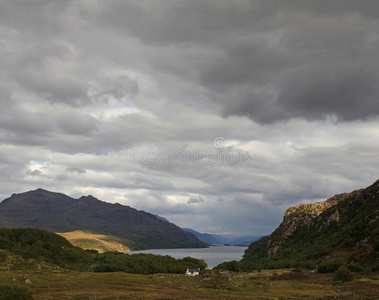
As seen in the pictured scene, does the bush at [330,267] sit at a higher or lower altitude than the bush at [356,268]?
lower

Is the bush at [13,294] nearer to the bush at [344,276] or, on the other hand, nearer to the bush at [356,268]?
the bush at [344,276]

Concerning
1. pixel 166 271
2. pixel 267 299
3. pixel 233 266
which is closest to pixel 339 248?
pixel 233 266

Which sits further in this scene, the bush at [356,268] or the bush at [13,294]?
the bush at [356,268]

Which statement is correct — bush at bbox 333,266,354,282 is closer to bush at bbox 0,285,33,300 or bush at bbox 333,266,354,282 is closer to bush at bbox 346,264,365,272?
bush at bbox 346,264,365,272

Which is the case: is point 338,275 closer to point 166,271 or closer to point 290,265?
point 290,265

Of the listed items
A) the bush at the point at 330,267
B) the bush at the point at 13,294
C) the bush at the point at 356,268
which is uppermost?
the bush at the point at 13,294

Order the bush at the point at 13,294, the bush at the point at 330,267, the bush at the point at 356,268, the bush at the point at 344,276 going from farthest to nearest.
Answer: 1. the bush at the point at 330,267
2. the bush at the point at 356,268
3. the bush at the point at 344,276
4. the bush at the point at 13,294

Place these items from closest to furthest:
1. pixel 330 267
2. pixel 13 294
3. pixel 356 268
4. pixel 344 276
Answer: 1. pixel 13 294
2. pixel 344 276
3. pixel 356 268
4. pixel 330 267

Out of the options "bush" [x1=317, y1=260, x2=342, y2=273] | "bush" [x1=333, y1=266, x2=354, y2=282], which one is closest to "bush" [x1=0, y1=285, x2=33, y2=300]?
"bush" [x1=333, y1=266, x2=354, y2=282]

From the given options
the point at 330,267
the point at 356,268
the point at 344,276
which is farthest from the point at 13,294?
the point at 330,267

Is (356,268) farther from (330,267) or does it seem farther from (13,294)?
(13,294)

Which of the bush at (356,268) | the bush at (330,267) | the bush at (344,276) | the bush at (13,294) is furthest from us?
the bush at (330,267)

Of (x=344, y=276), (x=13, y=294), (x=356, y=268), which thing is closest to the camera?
(x=13, y=294)

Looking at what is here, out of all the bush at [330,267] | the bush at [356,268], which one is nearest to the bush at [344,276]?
the bush at [356,268]
